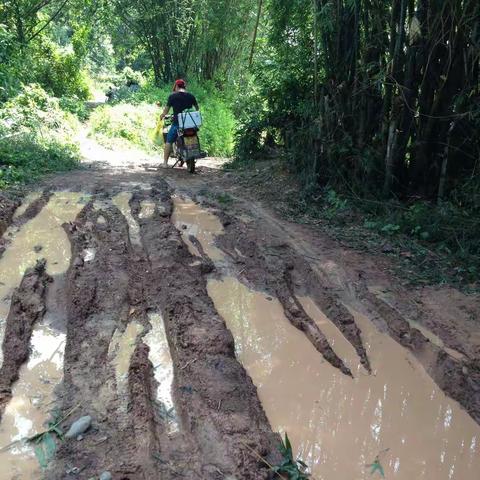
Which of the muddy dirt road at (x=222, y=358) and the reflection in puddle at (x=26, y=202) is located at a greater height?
the reflection in puddle at (x=26, y=202)

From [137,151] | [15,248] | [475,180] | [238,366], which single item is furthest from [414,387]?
[137,151]

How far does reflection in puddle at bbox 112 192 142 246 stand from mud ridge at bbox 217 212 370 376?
0.97 meters

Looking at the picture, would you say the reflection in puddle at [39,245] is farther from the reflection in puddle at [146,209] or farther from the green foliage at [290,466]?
the green foliage at [290,466]

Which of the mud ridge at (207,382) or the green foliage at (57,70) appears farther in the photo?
the green foliage at (57,70)

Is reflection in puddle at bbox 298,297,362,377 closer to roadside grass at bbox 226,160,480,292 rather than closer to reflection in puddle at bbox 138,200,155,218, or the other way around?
roadside grass at bbox 226,160,480,292

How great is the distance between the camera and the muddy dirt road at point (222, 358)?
2.76 meters

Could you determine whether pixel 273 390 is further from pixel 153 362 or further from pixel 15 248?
pixel 15 248

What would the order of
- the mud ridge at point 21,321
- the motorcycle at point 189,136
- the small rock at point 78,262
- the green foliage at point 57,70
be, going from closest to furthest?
the mud ridge at point 21,321
the small rock at point 78,262
the motorcycle at point 189,136
the green foliage at point 57,70

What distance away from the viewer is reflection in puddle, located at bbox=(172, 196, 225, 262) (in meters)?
5.66

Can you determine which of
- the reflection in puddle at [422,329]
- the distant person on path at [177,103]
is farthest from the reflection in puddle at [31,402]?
the distant person on path at [177,103]

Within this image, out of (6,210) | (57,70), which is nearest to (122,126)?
(57,70)

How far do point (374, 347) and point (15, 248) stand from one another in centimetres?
386

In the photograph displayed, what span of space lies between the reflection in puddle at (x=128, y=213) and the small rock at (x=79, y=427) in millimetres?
2939

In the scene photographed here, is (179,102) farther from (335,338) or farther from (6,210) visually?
(335,338)
